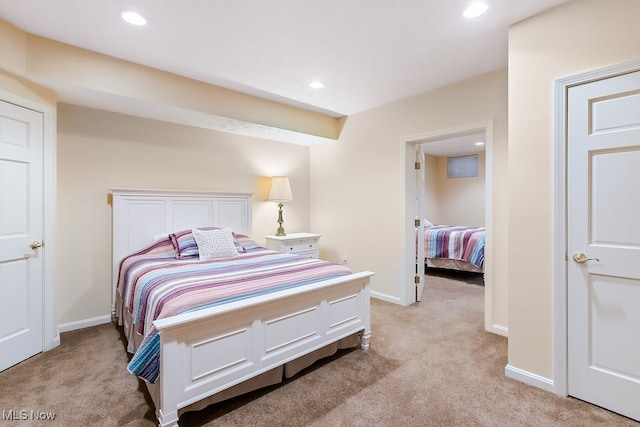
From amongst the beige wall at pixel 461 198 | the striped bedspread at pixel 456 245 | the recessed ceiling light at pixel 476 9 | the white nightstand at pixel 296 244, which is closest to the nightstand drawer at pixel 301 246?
the white nightstand at pixel 296 244

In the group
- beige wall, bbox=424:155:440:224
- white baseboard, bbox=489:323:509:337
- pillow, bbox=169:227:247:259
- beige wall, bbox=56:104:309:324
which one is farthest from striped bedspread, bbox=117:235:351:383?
beige wall, bbox=424:155:440:224

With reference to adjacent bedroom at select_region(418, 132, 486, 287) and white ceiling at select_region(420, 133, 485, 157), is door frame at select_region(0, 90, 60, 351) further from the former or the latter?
white ceiling at select_region(420, 133, 485, 157)

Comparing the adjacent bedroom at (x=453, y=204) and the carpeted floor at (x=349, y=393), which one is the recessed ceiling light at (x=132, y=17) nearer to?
the carpeted floor at (x=349, y=393)

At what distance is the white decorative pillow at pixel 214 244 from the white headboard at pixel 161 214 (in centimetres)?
46

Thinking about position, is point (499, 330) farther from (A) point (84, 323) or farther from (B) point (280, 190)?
(A) point (84, 323)

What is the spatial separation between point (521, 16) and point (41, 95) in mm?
3604

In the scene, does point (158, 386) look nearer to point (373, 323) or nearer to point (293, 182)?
point (373, 323)

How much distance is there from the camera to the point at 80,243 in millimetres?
3035

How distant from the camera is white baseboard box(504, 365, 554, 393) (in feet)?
6.42

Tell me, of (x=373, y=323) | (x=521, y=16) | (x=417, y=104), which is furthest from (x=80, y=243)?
(x=521, y=16)

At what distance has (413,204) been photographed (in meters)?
3.73

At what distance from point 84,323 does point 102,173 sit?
1500mm

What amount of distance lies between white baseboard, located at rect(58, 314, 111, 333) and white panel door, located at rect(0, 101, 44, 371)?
477mm

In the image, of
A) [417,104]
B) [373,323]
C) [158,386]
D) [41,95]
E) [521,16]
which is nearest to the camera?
[158,386]
